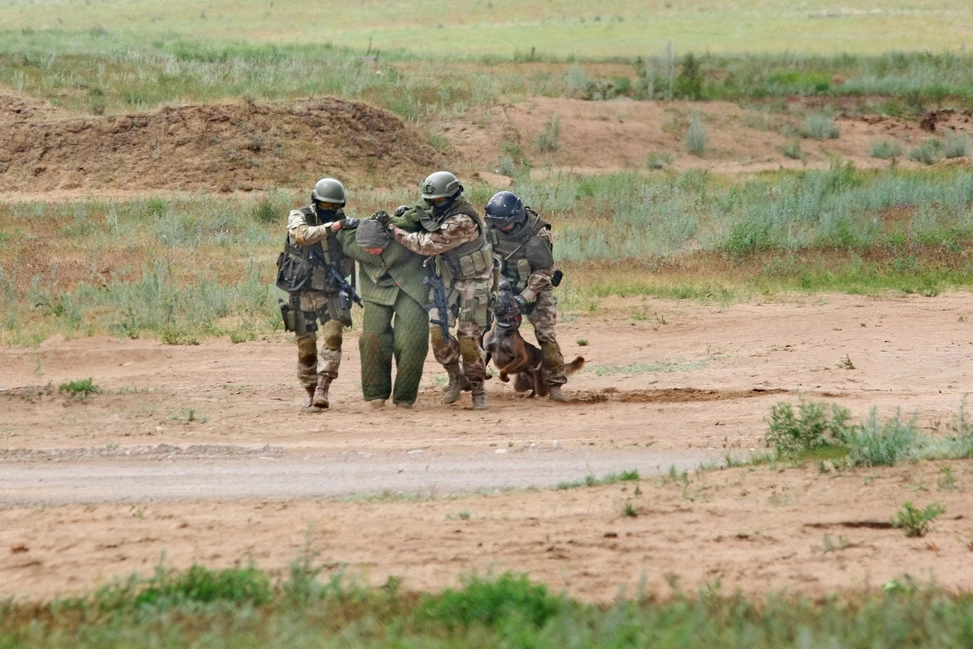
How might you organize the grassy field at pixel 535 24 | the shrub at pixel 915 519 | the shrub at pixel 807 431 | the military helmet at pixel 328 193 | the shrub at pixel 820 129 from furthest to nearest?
1. the grassy field at pixel 535 24
2. the shrub at pixel 820 129
3. the military helmet at pixel 328 193
4. the shrub at pixel 807 431
5. the shrub at pixel 915 519

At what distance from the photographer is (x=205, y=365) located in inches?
586

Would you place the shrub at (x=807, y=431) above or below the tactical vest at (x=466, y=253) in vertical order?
below

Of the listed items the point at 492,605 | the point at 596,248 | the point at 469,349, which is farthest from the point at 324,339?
the point at 596,248

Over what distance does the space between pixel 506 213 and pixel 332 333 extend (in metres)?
1.90

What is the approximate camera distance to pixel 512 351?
494 inches

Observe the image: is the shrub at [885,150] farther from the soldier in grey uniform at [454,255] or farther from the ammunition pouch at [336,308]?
the ammunition pouch at [336,308]

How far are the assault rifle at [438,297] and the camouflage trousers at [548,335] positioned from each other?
0.94m

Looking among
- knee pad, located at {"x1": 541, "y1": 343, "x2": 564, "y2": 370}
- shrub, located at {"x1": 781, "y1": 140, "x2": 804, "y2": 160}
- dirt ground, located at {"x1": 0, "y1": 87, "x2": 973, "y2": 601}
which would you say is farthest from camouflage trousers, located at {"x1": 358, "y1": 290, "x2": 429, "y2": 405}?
shrub, located at {"x1": 781, "y1": 140, "x2": 804, "y2": 160}

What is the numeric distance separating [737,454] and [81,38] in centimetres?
4801

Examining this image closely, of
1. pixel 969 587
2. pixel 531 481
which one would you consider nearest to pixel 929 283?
pixel 531 481

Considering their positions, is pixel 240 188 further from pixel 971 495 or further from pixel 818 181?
pixel 971 495

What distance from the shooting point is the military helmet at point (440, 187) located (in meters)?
11.7

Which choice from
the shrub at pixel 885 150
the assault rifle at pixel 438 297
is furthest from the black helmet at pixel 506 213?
the shrub at pixel 885 150

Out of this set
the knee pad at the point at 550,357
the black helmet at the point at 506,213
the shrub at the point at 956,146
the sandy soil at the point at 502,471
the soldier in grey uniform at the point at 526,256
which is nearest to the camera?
the sandy soil at the point at 502,471
